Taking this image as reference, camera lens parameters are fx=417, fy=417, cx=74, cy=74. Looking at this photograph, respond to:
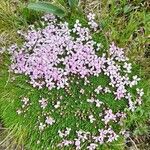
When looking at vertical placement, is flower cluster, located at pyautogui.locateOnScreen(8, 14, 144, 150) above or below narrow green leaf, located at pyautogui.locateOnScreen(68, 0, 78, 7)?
below

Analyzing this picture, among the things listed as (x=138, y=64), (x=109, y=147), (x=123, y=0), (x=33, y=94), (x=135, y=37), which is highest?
(x=123, y=0)

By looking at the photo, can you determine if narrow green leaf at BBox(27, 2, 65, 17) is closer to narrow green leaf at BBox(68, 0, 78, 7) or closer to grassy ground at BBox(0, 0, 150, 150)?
narrow green leaf at BBox(68, 0, 78, 7)

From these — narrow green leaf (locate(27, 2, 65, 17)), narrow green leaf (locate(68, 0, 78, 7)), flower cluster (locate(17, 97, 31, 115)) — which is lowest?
flower cluster (locate(17, 97, 31, 115))

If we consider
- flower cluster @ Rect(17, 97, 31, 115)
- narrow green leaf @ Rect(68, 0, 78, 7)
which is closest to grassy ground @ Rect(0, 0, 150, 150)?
flower cluster @ Rect(17, 97, 31, 115)

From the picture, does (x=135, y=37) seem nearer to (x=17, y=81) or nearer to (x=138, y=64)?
(x=138, y=64)

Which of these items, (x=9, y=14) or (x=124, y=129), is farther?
(x=9, y=14)

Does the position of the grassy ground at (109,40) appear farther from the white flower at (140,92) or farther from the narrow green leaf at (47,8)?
the narrow green leaf at (47,8)

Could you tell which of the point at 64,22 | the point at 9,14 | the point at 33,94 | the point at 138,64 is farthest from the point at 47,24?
the point at 138,64

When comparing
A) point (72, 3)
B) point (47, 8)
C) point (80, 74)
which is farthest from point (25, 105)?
point (72, 3)
